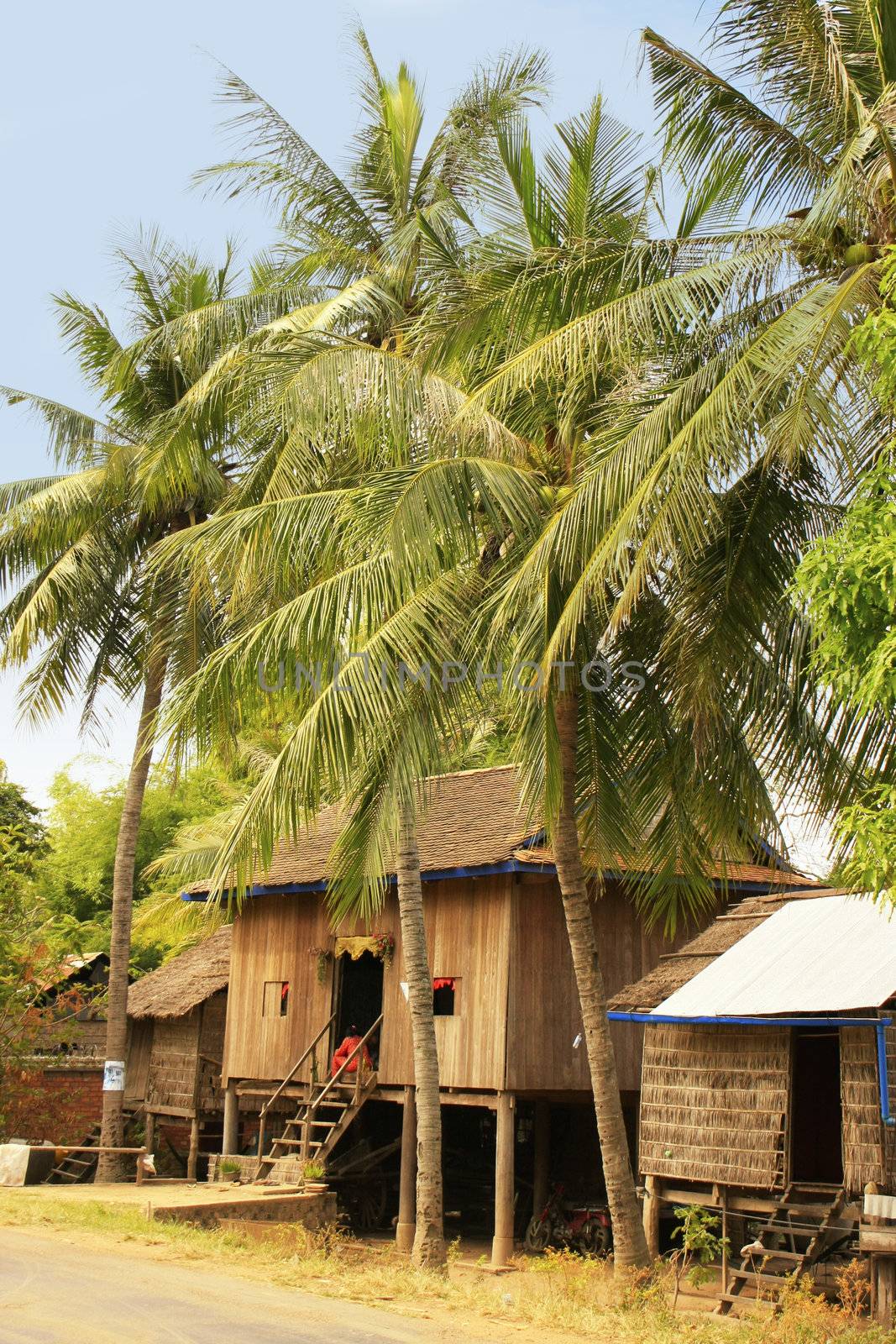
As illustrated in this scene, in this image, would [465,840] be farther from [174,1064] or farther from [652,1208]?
[174,1064]

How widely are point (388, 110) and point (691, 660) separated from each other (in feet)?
25.6

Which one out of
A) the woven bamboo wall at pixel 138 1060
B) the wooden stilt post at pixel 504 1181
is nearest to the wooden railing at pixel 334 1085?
the wooden stilt post at pixel 504 1181

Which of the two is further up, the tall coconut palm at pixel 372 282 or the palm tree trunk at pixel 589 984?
the tall coconut palm at pixel 372 282

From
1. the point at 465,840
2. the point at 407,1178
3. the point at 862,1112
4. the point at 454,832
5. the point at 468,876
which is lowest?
the point at 407,1178

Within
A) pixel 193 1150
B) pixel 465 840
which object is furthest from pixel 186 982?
pixel 465 840

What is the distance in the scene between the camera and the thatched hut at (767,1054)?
505 inches

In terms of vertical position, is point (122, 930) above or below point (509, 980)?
above

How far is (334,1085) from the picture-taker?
20250 mm

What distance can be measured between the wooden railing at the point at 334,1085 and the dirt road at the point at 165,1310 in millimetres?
6826

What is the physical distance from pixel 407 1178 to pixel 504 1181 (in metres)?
1.94

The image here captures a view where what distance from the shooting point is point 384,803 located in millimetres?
12570

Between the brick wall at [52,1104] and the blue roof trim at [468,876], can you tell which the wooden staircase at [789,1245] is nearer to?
the blue roof trim at [468,876]

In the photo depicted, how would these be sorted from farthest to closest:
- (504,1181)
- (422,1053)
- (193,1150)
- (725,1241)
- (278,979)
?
(193,1150) < (278,979) < (504,1181) < (422,1053) < (725,1241)

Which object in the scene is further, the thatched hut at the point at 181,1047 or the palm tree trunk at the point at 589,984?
the thatched hut at the point at 181,1047
